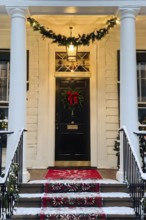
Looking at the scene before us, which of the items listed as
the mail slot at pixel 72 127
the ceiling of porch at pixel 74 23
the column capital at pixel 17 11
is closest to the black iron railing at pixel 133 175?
the mail slot at pixel 72 127

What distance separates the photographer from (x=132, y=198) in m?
5.14

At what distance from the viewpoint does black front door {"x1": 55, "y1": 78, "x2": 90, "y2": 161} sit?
7914mm

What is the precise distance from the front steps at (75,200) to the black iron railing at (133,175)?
4.7 inches

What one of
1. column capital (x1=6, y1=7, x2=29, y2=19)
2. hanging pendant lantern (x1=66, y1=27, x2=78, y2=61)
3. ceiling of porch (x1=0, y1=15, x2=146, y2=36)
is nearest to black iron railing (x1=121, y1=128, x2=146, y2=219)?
hanging pendant lantern (x1=66, y1=27, x2=78, y2=61)

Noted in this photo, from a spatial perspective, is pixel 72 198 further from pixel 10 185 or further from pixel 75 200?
pixel 10 185

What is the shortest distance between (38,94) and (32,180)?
2.58m

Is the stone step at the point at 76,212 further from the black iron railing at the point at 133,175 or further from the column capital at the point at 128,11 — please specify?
the column capital at the point at 128,11

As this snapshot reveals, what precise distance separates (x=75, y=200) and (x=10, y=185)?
105 cm

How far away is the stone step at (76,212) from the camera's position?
4.77 m

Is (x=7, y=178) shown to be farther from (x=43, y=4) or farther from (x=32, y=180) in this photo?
(x=43, y=4)

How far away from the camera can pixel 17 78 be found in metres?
5.81

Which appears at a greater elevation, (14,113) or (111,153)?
(14,113)

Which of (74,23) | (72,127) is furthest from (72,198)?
(74,23)

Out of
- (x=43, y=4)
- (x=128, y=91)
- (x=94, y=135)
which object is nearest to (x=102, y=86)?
(x=94, y=135)
